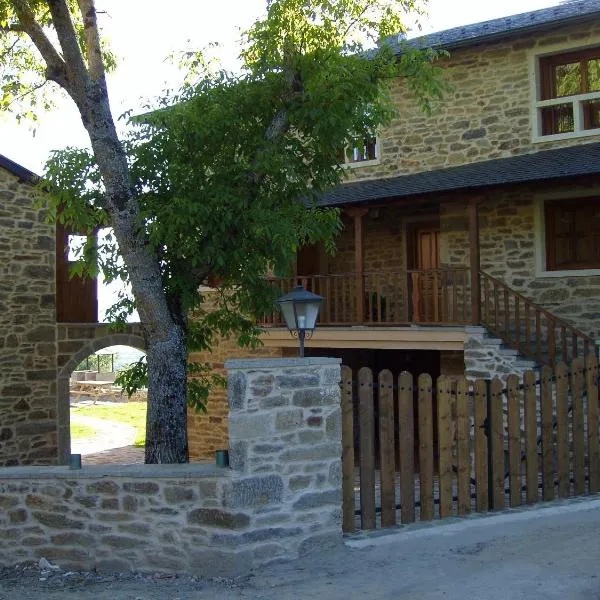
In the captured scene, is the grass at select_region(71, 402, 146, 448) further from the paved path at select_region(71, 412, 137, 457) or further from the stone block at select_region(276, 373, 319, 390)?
the stone block at select_region(276, 373, 319, 390)

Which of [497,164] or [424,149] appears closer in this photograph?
[497,164]

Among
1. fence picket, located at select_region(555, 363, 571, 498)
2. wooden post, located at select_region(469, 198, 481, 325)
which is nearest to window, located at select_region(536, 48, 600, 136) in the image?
wooden post, located at select_region(469, 198, 481, 325)

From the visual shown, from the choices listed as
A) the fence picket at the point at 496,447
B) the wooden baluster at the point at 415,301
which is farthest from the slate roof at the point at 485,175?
the fence picket at the point at 496,447

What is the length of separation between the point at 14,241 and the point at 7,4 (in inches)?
218

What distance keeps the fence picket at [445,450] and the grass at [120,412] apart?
14.7 m

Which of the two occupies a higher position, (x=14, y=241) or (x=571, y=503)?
(x=14, y=241)

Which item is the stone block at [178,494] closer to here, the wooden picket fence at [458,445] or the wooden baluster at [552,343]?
the wooden picket fence at [458,445]

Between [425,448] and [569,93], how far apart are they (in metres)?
8.19

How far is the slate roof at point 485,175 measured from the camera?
11.8 meters

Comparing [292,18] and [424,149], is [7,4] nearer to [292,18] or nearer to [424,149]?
[292,18]

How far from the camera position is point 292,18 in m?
8.73

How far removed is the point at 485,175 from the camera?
1272cm

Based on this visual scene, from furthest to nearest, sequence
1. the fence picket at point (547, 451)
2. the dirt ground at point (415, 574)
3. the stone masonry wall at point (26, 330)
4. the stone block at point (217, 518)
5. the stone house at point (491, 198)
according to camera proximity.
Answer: the stone masonry wall at point (26, 330) < the stone house at point (491, 198) < the fence picket at point (547, 451) < the stone block at point (217, 518) < the dirt ground at point (415, 574)

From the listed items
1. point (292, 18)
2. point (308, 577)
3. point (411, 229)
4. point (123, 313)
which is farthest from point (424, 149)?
point (308, 577)
